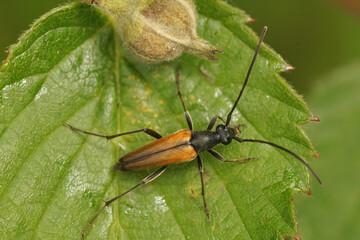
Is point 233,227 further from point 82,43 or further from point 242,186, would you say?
point 82,43

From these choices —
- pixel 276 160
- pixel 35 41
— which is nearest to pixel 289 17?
pixel 276 160

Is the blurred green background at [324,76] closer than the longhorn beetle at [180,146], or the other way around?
the longhorn beetle at [180,146]

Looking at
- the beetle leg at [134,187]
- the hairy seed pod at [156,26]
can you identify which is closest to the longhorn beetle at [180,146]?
the beetle leg at [134,187]

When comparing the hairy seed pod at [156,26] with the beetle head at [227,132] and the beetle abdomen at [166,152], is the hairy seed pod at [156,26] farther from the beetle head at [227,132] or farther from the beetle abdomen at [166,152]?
the beetle abdomen at [166,152]

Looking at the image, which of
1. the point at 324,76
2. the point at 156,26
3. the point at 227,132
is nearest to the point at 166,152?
the point at 227,132

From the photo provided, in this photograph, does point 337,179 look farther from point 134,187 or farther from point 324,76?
point 134,187

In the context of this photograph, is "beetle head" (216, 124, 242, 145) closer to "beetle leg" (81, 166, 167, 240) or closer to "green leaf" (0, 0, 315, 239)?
"green leaf" (0, 0, 315, 239)

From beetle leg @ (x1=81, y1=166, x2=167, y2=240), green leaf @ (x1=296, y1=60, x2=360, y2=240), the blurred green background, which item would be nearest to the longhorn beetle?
beetle leg @ (x1=81, y1=166, x2=167, y2=240)
